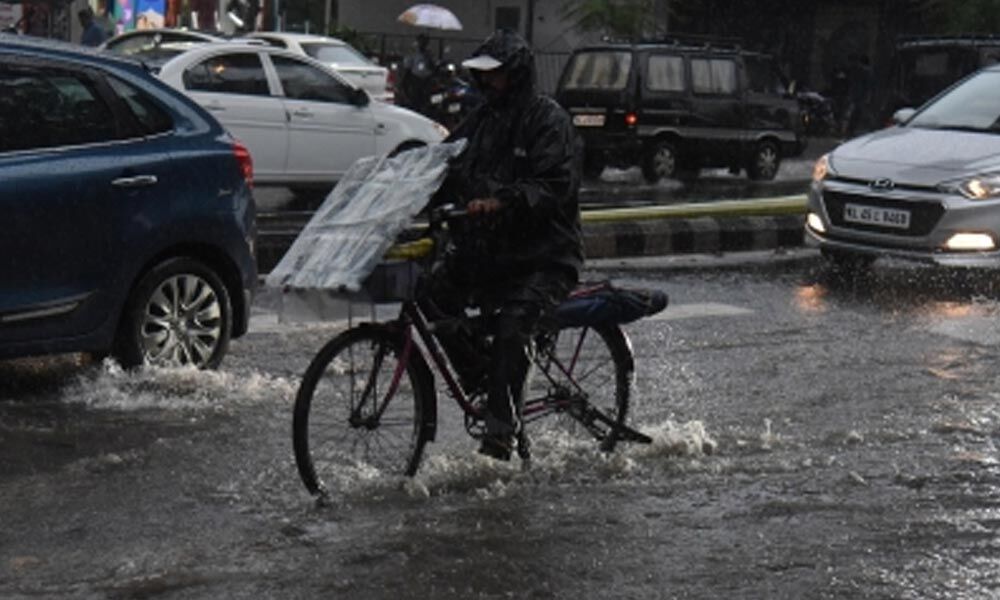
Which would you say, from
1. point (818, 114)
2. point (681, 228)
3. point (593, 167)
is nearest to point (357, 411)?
point (681, 228)

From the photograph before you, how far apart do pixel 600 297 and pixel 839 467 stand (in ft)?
4.18

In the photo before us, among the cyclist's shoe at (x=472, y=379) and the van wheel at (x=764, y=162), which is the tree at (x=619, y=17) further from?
the cyclist's shoe at (x=472, y=379)

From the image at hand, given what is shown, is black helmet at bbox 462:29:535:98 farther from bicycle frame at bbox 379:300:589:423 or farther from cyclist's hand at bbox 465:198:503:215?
bicycle frame at bbox 379:300:589:423

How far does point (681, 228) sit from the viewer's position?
15703 mm

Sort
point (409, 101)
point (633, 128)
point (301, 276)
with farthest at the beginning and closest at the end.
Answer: point (409, 101), point (633, 128), point (301, 276)

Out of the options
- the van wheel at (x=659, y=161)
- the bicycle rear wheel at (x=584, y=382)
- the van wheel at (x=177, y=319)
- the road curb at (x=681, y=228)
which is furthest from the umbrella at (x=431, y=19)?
the bicycle rear wheel at (x=584, y=382)

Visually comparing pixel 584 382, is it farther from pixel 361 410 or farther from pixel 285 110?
pixel 285 110

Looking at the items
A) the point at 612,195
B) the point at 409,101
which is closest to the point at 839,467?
the point at 612,195

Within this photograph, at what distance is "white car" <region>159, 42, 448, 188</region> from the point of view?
57.4 feet

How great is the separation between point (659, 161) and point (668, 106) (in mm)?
685

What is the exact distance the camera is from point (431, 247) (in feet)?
21.7

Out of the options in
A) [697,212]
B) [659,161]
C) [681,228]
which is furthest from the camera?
[659,161]

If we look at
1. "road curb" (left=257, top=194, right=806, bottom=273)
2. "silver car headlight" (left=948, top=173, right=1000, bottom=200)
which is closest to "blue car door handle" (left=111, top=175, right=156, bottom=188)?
"road curb" (left=257, top=194, right=806, bottom=273)

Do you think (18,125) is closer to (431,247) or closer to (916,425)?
(431,247)
